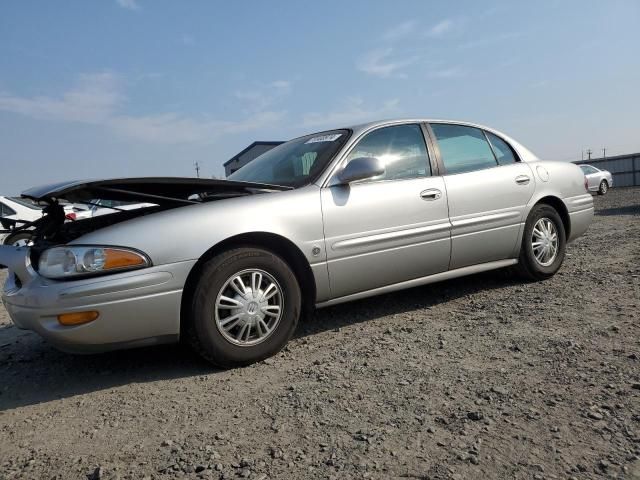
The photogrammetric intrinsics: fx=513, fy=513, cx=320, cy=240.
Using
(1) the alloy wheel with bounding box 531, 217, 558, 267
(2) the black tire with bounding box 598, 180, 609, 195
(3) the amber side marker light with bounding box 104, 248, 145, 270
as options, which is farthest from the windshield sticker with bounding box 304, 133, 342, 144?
(2) the black tire with bounding box 598, 180, 609, 195

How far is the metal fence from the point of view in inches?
1106

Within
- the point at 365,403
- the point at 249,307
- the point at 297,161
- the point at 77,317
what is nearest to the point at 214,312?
the point at 249,307

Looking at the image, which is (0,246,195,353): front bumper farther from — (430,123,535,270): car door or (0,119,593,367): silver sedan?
(430,123,535,270): car door

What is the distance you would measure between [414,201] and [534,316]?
1.14 m

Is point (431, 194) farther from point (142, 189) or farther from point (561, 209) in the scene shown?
point (142, 189)

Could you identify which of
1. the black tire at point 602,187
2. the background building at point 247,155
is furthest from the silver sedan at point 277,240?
the background building at point 247,155

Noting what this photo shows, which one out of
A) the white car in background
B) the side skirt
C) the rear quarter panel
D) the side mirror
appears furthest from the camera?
the white car in background

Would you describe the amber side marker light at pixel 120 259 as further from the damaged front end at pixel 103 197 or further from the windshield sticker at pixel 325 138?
the windshield sticker at pixel 325 138

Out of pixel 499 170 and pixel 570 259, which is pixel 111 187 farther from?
pixel 570 259

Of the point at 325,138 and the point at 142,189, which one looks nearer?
the point at 142,189

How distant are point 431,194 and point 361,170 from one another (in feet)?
2.42

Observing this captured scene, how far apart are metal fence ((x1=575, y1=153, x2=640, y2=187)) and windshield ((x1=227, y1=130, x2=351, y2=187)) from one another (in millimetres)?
29642

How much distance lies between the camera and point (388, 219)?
3.51m

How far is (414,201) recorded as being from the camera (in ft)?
12.0
